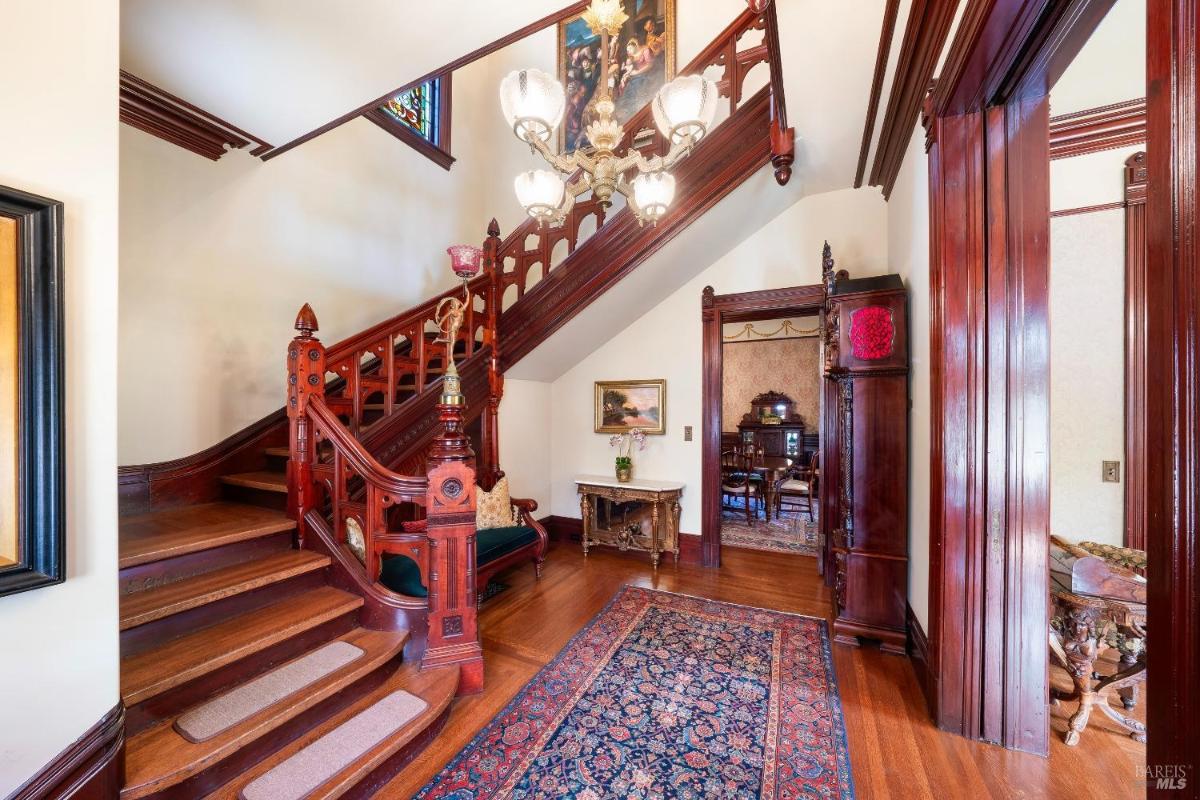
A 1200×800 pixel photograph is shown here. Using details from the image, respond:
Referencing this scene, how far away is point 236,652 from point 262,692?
19 centimetres

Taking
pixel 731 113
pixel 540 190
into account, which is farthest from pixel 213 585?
pixel 731 113

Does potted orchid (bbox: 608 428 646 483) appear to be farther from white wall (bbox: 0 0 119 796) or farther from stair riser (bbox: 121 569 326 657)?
white wall (bbox: 0 0 119 796)

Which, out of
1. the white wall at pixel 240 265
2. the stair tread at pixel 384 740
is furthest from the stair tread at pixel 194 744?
the white wall at pixel 240 265

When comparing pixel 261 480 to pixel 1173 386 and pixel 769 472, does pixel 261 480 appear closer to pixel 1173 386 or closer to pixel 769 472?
pixel 1173 386

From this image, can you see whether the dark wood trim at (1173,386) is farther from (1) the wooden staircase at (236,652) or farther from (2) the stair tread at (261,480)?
(2) the stair tread at (261,480)

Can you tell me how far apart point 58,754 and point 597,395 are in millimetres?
3848

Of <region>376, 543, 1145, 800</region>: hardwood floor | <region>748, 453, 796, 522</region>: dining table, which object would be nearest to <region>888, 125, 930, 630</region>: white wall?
<region>376, 543, 1145, 800</region>: hardwood floor

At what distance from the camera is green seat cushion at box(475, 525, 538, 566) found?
3033 millimetres

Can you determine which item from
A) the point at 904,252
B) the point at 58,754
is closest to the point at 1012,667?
the point at 904,252

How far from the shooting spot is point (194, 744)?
4.67ft

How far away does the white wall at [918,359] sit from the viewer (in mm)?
2123

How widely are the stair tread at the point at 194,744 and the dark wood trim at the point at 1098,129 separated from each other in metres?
4.57

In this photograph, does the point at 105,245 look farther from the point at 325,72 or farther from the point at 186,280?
the point at 186,280

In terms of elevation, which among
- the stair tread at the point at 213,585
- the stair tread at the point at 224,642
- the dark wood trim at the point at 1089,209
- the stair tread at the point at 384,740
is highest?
the dark wood trim at the point at 1089,209
